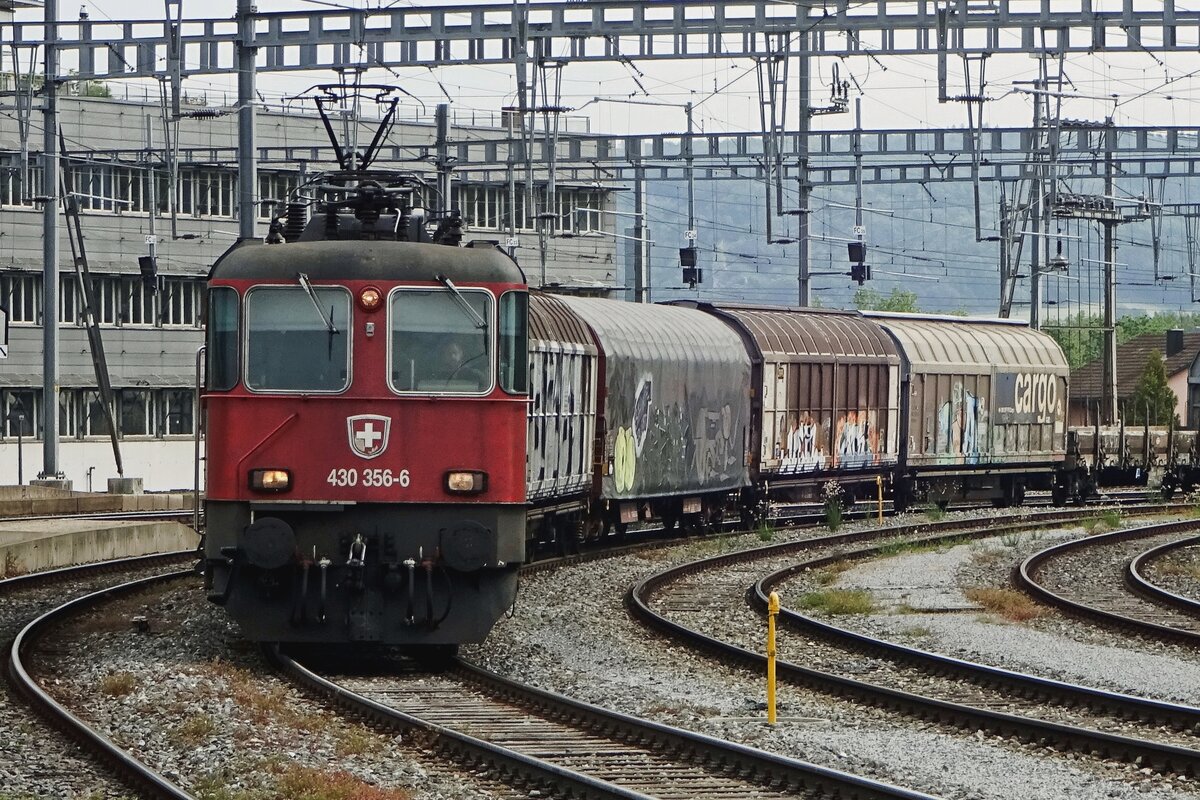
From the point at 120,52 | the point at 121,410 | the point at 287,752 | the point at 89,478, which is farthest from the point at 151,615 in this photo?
the point at 121,410

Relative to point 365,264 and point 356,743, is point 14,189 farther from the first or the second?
point 356,743

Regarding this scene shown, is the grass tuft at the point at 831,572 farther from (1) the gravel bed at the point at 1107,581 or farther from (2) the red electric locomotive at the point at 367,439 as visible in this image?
(2) the red electric locomotive at the point at 367,439

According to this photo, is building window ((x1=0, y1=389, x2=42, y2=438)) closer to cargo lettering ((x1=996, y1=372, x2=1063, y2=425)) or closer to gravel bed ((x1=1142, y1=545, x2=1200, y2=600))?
cargo lettering ((x1=996, y1=372, x2=1063, y2=425))

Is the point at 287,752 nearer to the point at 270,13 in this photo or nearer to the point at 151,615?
the point at 151,615

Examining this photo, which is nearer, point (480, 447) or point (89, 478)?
point (480, 447)

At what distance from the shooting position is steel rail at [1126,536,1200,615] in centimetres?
1894

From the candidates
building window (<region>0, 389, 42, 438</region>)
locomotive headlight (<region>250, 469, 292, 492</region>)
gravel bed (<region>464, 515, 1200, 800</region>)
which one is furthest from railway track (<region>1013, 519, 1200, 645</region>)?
building window (<region>0, 389, 42, 438</region>)

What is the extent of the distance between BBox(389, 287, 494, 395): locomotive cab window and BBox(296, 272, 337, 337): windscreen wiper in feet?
1.39

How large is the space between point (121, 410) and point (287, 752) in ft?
165

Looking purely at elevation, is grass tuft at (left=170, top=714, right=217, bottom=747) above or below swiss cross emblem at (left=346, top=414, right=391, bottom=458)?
below

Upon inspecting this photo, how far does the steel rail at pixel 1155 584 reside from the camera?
746 inches

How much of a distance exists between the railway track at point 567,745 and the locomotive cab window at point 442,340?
2029 millimetres

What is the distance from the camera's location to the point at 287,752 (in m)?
10.8

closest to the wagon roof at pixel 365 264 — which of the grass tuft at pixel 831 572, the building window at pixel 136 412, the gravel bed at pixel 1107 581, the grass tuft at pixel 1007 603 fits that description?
the grass tuft at pixel 1007 603
